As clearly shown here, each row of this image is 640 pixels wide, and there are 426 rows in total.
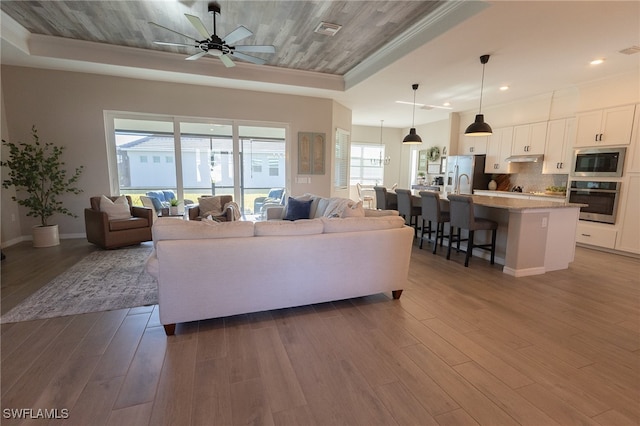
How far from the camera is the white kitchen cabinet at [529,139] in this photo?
5.93m

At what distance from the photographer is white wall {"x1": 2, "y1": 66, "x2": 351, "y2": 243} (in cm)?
480

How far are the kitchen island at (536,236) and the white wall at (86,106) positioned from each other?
187 inches

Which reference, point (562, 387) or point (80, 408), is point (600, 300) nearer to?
point (562, 387)

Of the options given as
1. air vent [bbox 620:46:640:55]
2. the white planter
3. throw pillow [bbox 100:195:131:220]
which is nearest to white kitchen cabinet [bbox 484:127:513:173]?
air vent [bbox 620:46:640:55]

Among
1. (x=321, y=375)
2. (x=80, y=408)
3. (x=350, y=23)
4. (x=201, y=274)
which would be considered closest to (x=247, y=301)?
(x=201, y=274)

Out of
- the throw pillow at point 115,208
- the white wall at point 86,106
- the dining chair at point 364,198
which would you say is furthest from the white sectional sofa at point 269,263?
the dining chair at point 364,198

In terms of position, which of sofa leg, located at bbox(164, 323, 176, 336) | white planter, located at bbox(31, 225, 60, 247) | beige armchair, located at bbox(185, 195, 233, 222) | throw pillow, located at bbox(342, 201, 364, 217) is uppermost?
throw pillow, located at bbox(342, 201, 364, 217)

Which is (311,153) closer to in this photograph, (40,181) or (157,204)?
(157,204)

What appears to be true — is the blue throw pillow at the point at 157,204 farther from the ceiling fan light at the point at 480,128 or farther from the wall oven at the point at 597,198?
the wall oven at the point at 597,198

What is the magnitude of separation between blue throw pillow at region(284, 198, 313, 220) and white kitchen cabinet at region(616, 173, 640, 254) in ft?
16.6

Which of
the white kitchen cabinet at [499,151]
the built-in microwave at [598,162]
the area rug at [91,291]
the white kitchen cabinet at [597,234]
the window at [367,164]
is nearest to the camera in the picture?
the area rug at [91,291]

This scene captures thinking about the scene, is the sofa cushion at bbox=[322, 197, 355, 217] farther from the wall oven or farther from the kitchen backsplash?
the kitchen backsplash

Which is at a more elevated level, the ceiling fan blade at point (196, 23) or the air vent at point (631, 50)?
the air vent at point (631, 50)

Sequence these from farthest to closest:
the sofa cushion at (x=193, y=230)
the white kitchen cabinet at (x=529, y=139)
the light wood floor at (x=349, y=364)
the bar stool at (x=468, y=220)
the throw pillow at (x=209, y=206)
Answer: the white kitchen cabinet at (x=529, y=139)
the throw pillow at (x=209, y=206)
the bar stool at (x=468, y=220)
the sofa cushion at (x=193, y=230)
the light wood floor at (x=349, y=364)
